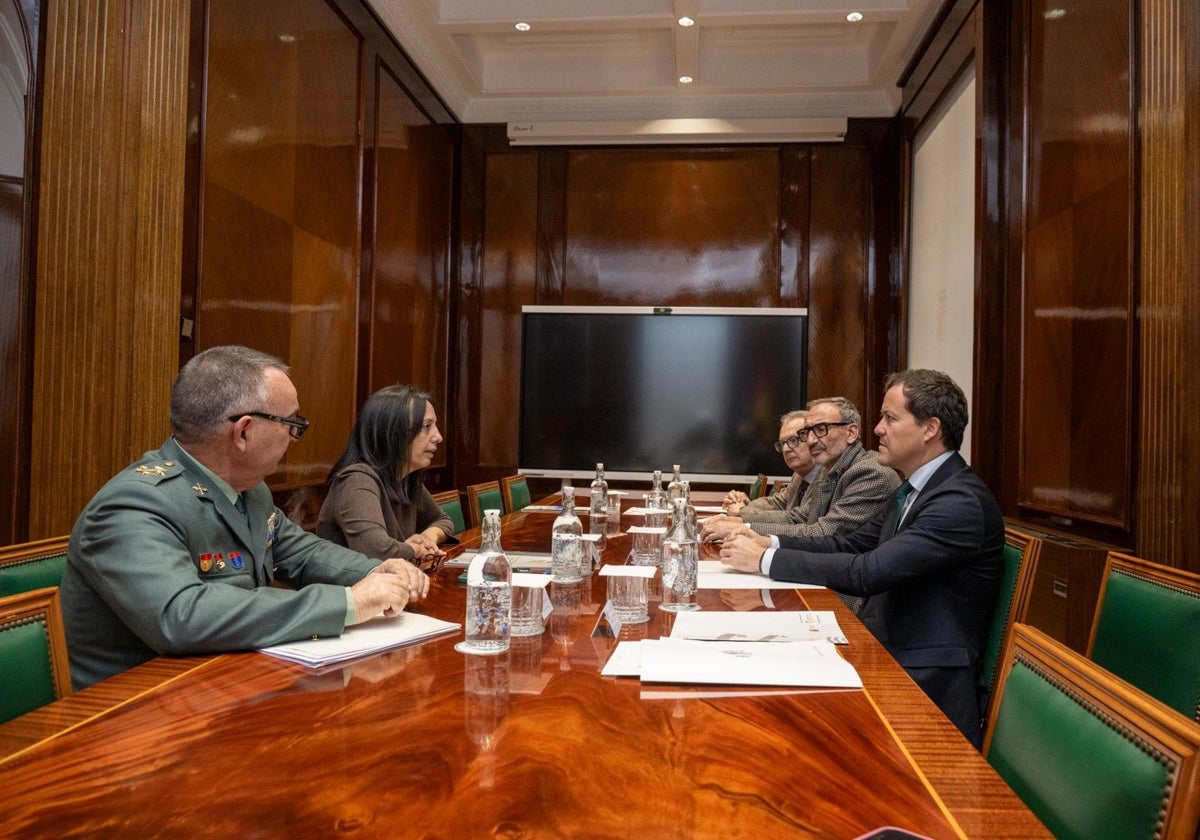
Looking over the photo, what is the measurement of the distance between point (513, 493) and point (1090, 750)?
351 centimetres

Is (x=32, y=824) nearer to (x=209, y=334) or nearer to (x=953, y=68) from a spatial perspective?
(x=209, y=334)

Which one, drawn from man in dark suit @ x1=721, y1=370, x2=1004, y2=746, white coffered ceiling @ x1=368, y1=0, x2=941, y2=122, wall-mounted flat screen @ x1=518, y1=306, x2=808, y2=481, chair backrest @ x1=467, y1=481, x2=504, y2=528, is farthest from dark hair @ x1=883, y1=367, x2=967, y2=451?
wall-mounted flat screen @ x1=518, y1=306, x2=808, y2=481

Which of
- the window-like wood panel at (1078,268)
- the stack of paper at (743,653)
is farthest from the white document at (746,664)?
the window-like wood panel at (1078,268)

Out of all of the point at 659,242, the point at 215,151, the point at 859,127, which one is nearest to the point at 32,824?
the point at 215,151

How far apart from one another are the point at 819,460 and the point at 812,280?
10.1ft

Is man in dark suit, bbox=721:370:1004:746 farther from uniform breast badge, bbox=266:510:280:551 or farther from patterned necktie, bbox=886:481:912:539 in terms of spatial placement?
uniform breast badge, bbox=266:510:280:551

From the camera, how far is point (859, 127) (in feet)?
19.7

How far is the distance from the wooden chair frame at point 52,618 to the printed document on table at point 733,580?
1.24 m

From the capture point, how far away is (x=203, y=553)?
1.53m

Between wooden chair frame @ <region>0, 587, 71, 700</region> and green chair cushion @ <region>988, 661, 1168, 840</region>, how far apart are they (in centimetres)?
136

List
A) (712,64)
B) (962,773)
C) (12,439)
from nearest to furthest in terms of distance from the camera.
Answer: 1. (962,773)
2. (12,439)
3. (712,64)

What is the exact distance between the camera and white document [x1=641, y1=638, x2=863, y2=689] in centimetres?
123

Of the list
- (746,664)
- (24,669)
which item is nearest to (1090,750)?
(746,664)

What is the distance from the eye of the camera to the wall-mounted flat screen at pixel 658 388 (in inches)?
237
